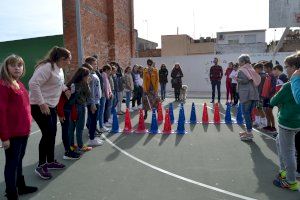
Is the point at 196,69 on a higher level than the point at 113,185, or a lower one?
higher

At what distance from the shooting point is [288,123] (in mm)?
5031

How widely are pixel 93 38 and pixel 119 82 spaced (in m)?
7.76

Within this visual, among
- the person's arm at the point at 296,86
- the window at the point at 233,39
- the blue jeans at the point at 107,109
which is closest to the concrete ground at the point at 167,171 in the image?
the person's arm at the point at 296,86

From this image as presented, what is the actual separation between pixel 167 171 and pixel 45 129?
7.05 ft

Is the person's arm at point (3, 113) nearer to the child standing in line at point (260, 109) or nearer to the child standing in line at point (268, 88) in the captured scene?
the child standing in line at point (268, 88)

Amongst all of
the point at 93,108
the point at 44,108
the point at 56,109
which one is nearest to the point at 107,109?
the point at 93,108

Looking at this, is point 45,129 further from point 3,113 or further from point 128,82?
point 128,82

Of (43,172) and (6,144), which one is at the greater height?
(6,144)

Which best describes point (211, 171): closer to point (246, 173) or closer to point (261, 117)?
point (246, 173)

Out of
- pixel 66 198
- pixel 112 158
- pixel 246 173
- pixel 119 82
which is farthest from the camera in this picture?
pixel 119 82

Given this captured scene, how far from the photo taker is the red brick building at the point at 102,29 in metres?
17.3

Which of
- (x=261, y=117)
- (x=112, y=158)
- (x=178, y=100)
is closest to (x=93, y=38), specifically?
(x=178, y=100)

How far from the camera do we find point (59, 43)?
17.4 metres

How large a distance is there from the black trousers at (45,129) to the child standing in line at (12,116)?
3.19 feet
